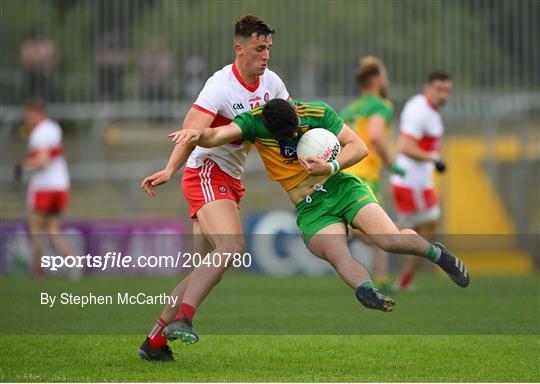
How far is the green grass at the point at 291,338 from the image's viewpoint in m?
8.66

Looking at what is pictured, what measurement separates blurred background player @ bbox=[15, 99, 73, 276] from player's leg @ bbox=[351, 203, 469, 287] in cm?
909

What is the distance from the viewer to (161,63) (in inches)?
782

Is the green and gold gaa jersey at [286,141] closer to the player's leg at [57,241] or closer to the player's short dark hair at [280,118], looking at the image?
the player's short dark hair at [280,118]

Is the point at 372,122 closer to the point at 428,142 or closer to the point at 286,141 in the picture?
the point at 428,142

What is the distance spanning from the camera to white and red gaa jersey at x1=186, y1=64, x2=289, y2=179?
931cm

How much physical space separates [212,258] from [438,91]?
698 centimetres

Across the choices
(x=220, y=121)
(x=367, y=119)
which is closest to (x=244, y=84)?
(x=220, y=121)

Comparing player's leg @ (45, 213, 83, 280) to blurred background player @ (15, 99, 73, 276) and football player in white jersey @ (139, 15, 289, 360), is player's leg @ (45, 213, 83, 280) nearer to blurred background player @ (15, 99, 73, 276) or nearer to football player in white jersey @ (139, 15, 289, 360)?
blurred background player @ (15, 99, 73, 276)

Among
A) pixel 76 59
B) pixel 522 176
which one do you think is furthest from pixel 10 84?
pixel 522 176

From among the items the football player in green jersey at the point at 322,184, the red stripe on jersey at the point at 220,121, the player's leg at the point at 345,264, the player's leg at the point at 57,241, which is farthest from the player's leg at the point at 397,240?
the player's leg at the point at 57,241

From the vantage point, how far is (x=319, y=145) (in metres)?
8.97

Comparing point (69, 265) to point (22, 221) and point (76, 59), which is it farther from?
point (76, 59)

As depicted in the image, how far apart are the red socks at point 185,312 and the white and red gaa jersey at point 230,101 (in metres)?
1.25

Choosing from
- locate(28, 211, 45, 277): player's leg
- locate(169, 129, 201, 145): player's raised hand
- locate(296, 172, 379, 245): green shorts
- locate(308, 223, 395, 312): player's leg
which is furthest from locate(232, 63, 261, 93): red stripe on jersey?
locate(28, 211, 45, 277): player's leg
